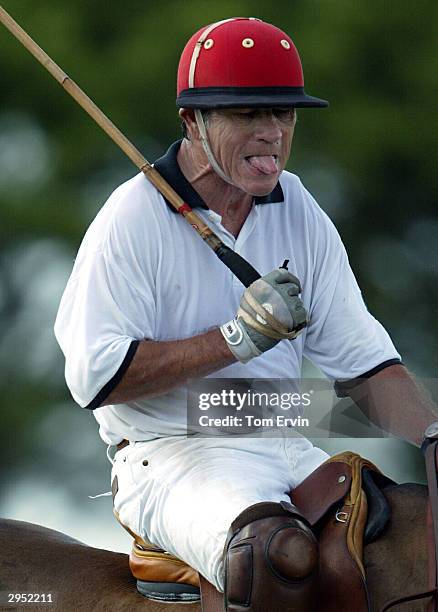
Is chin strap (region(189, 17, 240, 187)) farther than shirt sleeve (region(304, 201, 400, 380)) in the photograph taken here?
No

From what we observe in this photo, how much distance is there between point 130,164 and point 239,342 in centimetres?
237

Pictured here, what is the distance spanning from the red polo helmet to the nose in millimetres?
58

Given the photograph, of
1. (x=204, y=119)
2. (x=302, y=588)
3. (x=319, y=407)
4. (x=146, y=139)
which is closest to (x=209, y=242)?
(x=204, y=119)

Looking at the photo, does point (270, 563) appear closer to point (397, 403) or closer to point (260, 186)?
point (397, 403)

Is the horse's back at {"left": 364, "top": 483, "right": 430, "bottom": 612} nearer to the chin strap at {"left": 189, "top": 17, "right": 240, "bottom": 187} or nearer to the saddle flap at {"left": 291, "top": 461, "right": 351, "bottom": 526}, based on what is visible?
the saddle flap at {"left": 291, "top": 461, "right": 351, "bottom": 526}

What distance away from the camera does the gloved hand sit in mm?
2746

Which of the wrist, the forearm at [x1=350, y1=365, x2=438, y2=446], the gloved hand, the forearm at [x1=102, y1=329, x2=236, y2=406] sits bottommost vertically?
the wrist

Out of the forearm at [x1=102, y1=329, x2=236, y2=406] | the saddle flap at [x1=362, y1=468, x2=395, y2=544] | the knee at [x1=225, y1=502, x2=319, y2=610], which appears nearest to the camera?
the knee at [x1=225, y1=502, x2=319, y2=610]

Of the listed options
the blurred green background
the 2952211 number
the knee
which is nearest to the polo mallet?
the knee

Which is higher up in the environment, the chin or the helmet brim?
the helmet brim

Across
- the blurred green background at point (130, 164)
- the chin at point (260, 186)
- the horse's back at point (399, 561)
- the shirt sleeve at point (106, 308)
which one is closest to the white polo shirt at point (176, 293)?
the shirt sleeve at point (106, 308)

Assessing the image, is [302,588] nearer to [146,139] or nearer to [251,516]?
[251,516]

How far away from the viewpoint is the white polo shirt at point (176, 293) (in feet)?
9.49

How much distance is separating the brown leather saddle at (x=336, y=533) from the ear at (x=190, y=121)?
2.33 ft
